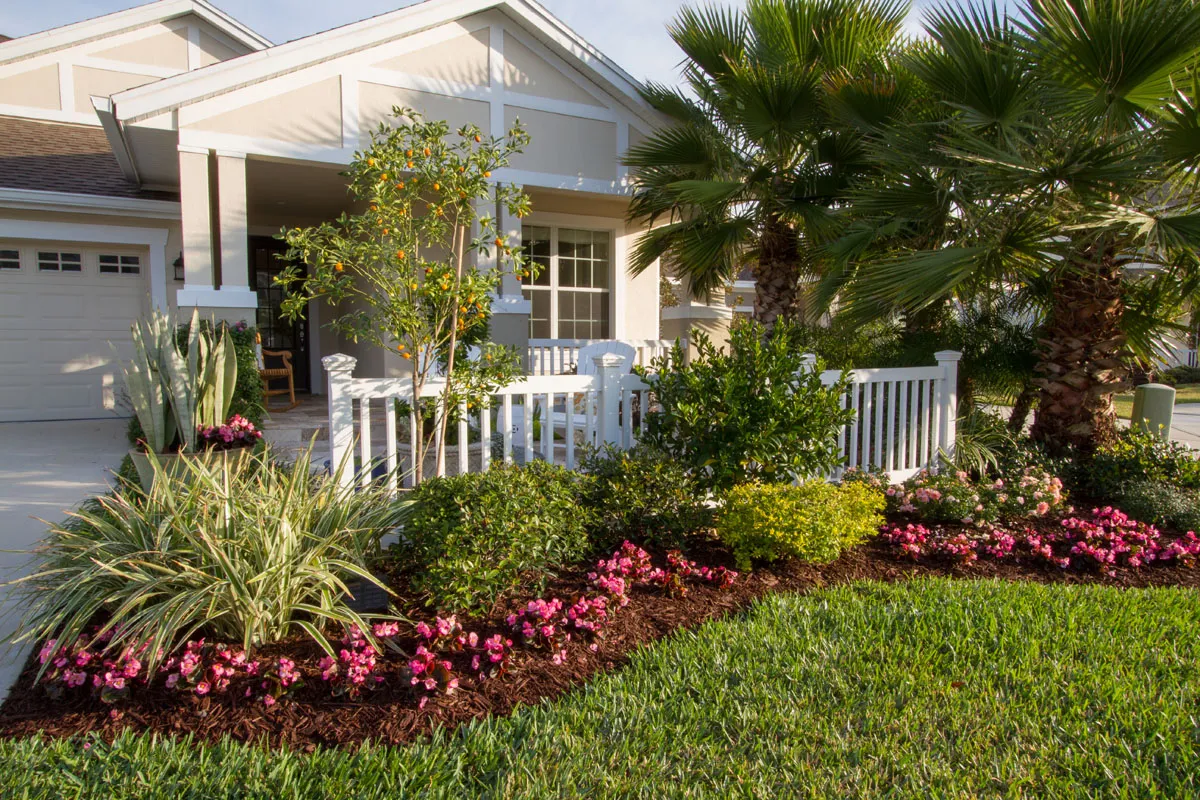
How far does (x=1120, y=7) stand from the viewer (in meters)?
5.32

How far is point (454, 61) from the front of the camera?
360 inches

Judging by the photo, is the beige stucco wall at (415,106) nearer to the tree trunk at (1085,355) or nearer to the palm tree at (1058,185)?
the palm tree at (1058,185)

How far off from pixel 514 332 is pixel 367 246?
16.7 ft

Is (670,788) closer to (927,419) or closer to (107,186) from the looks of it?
(927,419)

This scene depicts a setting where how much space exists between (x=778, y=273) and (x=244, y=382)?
5.77 m

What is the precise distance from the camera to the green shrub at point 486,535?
141 inches

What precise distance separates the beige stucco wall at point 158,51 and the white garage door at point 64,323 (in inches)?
216

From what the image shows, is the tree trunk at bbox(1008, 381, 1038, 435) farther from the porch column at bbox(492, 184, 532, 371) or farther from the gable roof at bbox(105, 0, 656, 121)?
the gable roof at bbox(105, 0, 656, 121)

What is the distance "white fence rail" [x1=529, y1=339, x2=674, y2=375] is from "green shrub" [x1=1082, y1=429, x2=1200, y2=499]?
16.5 feet

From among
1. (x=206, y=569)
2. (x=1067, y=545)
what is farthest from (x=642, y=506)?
(x=1067, y=545)

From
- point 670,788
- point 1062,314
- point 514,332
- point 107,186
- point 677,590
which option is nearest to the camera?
point 670,788

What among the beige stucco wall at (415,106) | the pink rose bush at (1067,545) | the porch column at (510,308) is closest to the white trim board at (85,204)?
the beige stucco wall at (415,106)

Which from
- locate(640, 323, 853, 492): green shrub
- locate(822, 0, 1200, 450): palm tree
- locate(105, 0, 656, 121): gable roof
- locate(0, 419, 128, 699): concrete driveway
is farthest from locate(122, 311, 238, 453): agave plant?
locate(822, 0, 1200, 450): palm tree

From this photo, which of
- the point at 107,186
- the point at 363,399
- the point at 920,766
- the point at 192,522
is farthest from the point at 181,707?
the point at 107,186
